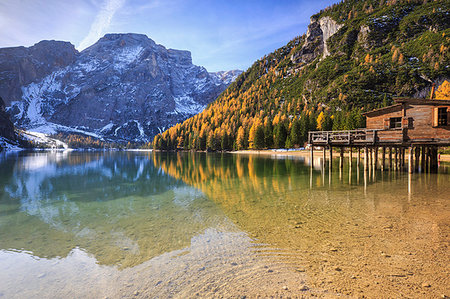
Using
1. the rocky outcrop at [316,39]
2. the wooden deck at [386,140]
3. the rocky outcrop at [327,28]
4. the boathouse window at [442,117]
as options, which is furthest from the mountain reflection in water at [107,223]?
the rocky outcrop at [316,39]

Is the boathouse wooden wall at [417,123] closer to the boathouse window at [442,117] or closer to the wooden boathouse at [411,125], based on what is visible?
the wooden boathouse at [411,125]

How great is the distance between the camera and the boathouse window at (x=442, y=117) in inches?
898

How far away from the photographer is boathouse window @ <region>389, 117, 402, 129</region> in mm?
25562

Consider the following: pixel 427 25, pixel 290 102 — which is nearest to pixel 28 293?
pixel 290 102

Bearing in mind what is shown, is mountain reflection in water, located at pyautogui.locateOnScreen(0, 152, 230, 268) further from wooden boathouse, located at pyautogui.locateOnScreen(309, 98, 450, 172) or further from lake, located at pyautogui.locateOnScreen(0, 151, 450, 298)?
wooden boathouse, located at pyautogui.locateOnScreen(309, 98, 450, 172)

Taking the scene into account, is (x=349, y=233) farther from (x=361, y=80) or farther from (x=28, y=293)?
(x=361, y=80)

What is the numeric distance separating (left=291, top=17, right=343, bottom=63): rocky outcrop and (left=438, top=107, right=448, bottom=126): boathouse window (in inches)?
6435

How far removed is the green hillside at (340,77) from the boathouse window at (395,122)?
49.6 meters

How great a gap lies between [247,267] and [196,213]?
687 cm

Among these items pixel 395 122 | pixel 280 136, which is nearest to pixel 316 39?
pixel 280 136

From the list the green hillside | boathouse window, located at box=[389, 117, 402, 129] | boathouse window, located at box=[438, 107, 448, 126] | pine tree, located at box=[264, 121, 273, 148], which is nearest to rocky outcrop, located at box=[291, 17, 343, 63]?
the green hillside

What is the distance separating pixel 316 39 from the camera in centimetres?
18275

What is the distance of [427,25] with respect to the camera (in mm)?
122375

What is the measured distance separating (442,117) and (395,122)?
3971mm
